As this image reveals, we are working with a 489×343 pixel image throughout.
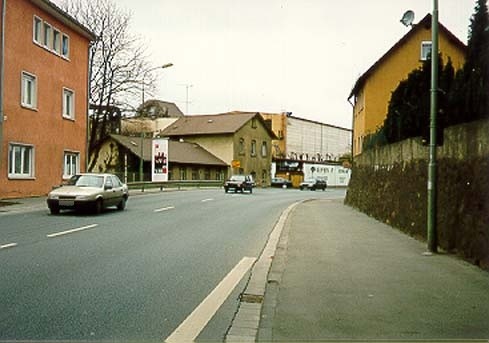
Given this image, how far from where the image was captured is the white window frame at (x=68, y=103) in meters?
32.9

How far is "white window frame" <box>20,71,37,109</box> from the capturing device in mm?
27922

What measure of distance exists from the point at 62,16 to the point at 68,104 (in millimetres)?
4929

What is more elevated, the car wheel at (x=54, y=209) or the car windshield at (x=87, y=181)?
the car windshield at (x=87, y=181)

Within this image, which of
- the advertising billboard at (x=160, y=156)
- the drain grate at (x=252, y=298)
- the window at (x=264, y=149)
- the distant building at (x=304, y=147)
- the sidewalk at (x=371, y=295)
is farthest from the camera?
the distant building at (x=304, y=147)

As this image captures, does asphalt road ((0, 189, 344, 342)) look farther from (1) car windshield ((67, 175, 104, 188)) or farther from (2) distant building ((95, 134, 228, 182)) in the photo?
(2) distant building ((95, 134, 228, 182))

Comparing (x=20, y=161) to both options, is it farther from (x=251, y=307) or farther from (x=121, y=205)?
(x=251, y=307)

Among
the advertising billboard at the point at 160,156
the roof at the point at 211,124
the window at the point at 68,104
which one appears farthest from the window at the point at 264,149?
the window at the point at 68,104

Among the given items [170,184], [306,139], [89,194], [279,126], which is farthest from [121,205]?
[306,139]

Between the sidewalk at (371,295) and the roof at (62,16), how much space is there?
20720mm

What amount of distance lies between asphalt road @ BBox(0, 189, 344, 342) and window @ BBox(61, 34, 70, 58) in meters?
16.9

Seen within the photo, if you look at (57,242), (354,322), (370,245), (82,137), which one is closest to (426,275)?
(354,322)

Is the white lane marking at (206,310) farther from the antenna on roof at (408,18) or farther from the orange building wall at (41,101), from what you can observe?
the orange building wall at (41,101)

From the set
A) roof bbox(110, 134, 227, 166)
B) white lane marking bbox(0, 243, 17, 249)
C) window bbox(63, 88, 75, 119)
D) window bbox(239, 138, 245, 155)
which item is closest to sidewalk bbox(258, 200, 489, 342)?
white lane marking bbox(0, 243, 17, 249)

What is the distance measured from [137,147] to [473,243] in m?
54.8
